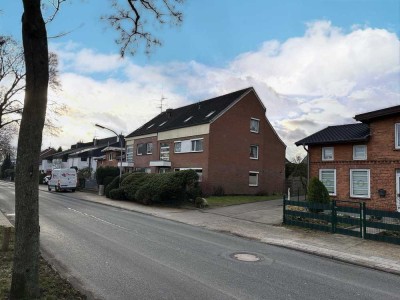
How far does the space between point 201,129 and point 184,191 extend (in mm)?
7332

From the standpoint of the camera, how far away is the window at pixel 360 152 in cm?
1988

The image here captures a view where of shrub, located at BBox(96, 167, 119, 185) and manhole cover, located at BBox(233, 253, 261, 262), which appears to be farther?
shrub, located at BBox(96, 167, 119, 185)

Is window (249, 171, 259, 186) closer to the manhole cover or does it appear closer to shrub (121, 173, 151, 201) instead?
shrub (121, 173, 151, 201)

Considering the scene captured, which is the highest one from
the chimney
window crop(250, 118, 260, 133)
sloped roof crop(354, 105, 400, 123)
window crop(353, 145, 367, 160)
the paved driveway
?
the chimney

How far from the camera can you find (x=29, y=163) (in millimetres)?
5281

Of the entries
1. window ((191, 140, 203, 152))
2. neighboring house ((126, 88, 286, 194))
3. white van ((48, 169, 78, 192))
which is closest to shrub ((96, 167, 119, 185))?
neighboring house ((126, 88, 286, 194))

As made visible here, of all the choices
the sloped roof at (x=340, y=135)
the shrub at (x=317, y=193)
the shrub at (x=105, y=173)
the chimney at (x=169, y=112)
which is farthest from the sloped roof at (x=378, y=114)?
the shrub at (x=105, y=173)

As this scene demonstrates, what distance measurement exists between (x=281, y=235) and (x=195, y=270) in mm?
6846

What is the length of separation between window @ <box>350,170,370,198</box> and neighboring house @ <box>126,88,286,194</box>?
1167cm

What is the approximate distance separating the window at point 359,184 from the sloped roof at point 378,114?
286 centimetres

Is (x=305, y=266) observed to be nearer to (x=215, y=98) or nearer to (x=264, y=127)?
(x=264, y=127)

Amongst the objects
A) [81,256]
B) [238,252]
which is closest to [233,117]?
[238,252]

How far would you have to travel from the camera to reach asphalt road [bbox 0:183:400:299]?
6.76 m

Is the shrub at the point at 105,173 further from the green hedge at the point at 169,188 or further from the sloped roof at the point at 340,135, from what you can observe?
the sloped roof at the point at 340,135
